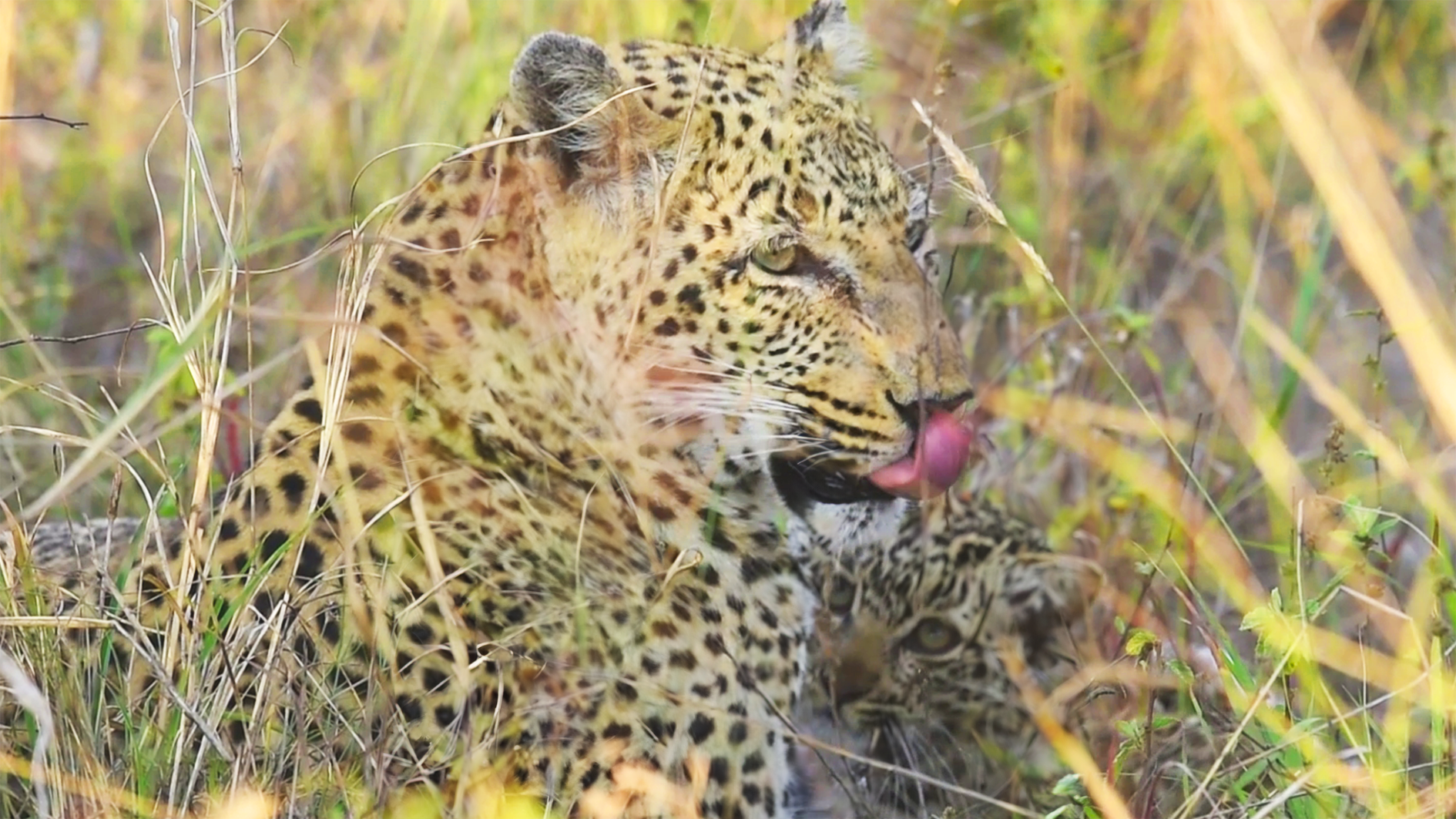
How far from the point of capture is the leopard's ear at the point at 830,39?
3740 mm

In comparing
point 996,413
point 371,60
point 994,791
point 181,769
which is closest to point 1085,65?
point 996,413

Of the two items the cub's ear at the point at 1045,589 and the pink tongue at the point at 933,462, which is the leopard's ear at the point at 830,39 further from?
the cub's ear at the point at 1045,589

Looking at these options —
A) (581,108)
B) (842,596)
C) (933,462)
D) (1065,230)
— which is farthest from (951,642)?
(581,108)

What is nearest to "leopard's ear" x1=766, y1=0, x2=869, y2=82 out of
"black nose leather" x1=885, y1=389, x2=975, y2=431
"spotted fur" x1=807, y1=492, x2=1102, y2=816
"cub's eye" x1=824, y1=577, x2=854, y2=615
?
"black nose leather" x1=885, y1=389, x2=975, y2=431

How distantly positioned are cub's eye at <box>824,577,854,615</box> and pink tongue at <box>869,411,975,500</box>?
0.82 metres

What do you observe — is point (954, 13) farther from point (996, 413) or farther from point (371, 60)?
point (371, 60)

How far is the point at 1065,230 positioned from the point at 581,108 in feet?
8.72

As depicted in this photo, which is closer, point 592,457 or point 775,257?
point 592,457

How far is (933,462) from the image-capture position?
3.30 meters

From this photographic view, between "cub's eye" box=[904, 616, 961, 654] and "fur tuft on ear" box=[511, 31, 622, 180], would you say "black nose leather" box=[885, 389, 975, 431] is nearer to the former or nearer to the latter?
"fur tuft on ear" box=[511, 31, 622, 180]

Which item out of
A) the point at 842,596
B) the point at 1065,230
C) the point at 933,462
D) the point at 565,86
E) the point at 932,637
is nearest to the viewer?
the point at 565,86

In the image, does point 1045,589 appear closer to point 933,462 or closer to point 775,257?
point 933,462

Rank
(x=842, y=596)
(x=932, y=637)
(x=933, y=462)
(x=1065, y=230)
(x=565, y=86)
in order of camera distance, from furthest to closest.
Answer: (x=1065, y=230)
(x=932, y=637)
(x=842, y=596)
(x=933, y=462)
(x=565, y=86)

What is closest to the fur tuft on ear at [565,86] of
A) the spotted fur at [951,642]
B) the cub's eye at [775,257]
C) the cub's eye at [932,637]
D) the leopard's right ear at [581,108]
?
the leopard's right ear at [581,108]
